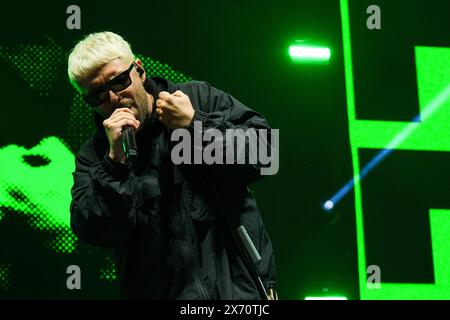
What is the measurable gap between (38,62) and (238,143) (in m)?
1.39

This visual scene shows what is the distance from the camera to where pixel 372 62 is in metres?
3.01

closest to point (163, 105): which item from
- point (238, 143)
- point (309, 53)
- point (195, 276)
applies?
point (238, 143)

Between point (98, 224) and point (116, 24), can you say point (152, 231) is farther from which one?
point (116, 24)

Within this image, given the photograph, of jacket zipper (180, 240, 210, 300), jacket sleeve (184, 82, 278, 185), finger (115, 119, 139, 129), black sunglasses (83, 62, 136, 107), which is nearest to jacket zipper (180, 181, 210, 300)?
jacket zipper (180, 240, 210, 300)

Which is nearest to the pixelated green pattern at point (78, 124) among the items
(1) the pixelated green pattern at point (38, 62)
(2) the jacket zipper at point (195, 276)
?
(1) the pixelated green pattern at point (38, 62)

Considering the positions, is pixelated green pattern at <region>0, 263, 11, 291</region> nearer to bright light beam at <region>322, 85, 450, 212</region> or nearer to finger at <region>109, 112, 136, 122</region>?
finger at <region>109, 112, 136, 122</region>

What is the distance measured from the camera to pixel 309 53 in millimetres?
2986

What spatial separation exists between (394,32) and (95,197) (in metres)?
1.84

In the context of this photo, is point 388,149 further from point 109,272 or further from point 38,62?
point 38,62

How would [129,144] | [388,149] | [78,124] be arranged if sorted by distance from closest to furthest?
[129,144] → [78,124] → [388,149]

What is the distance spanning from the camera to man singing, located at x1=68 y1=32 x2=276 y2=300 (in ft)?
5.68

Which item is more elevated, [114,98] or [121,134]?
[114,98]

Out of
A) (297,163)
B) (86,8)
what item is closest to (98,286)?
(297,163)

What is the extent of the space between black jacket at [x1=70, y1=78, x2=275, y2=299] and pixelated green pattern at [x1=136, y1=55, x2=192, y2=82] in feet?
3.42
